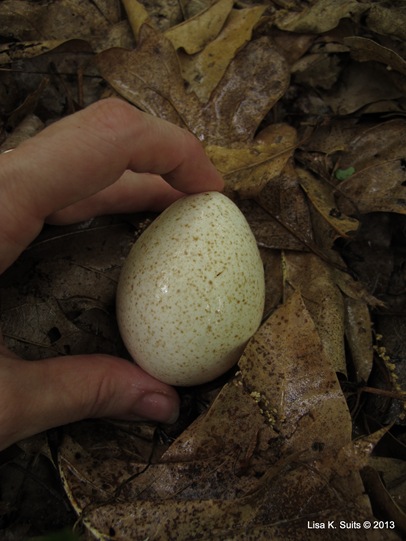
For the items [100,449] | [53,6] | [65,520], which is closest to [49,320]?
[100,449]

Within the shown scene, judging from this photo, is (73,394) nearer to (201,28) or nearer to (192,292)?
(192,292)

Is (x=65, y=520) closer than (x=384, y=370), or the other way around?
(x=65, y=520)

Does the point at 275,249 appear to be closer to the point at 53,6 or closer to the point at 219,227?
the point at 219,227

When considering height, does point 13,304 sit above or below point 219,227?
below

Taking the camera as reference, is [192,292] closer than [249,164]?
Yes

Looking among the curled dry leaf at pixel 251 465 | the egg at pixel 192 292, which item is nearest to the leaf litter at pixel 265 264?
the curled dry leaf at pixel 251 465

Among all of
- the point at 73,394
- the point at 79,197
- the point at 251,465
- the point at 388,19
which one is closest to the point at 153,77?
the point at 79,197

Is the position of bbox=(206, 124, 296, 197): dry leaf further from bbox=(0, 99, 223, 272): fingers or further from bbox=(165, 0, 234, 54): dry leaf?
bbox=(165, 0, 234, 54): dry leaf
